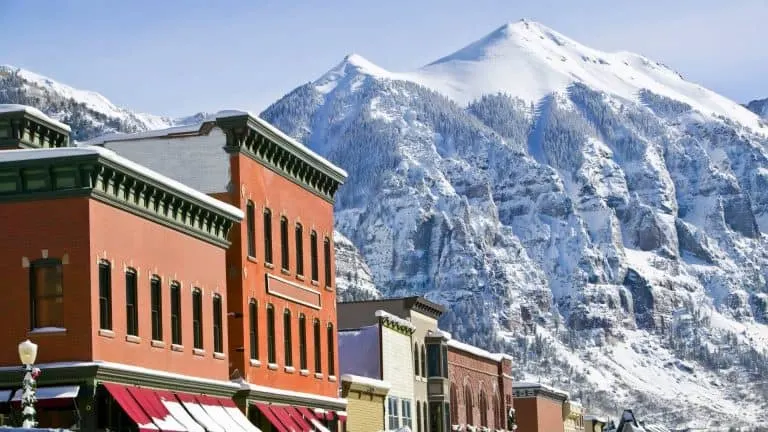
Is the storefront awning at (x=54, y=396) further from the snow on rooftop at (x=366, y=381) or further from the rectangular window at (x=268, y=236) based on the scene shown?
the snow on rooftop at (x=366, y=381)

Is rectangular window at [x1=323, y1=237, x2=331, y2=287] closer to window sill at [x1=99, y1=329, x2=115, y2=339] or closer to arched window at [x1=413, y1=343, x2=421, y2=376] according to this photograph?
arched window at [x1=413, y1=343, x2=421, y2=376]

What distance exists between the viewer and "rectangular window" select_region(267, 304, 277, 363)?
63688mm

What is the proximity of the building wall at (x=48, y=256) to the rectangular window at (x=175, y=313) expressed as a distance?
6.85m

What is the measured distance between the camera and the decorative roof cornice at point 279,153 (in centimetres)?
6169

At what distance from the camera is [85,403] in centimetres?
4634

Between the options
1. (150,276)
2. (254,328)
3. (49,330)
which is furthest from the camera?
(254,328)

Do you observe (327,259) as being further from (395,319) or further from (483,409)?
(483,409)

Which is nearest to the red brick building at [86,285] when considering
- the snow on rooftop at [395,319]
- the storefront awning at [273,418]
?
the storefront awning at [273,418]

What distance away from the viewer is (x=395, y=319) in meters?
89.3

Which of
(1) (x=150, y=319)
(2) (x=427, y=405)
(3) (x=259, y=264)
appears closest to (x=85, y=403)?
(1) (x=150, y=319)

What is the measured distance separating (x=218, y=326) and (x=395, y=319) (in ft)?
105

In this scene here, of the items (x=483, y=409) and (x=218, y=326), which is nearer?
(x=218, y=326)

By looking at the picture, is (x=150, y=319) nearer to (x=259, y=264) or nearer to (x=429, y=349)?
(x=259, y=264)

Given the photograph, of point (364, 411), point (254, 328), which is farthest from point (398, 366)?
point (254, 328)
